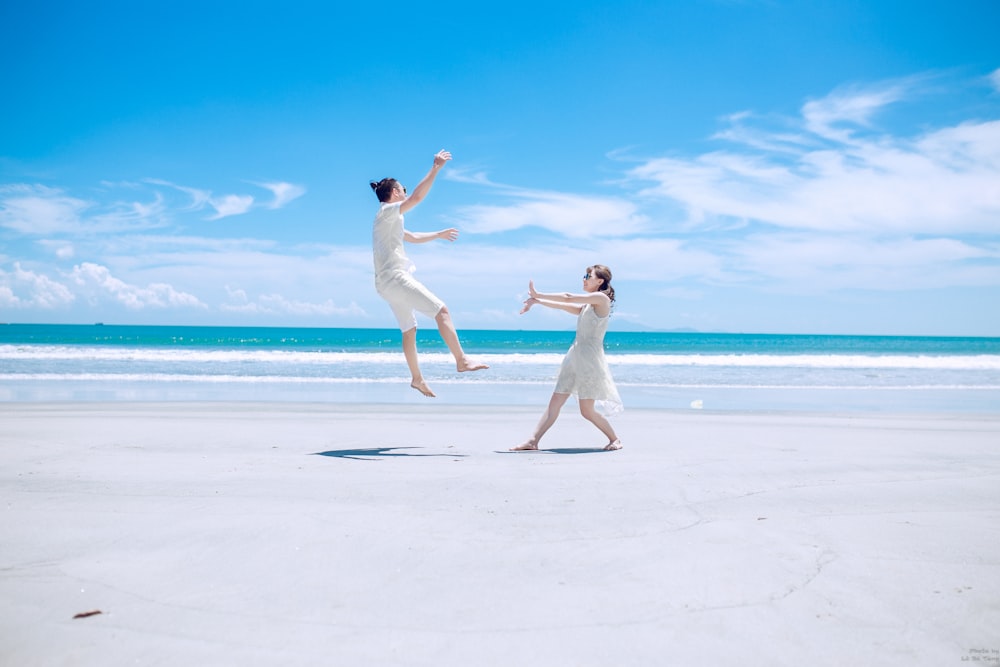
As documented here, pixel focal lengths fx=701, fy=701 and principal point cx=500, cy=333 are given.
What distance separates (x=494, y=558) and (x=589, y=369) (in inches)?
147

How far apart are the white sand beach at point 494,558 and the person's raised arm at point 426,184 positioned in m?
2.12

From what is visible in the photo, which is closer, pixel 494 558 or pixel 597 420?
pixel 494 558

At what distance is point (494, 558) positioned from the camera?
117 inches

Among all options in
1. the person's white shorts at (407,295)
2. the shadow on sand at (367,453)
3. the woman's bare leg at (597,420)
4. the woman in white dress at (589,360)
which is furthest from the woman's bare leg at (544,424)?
the person's white shorts at (407,295)

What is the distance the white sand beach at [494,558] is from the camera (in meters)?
2.23

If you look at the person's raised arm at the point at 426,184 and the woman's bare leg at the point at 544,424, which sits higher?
the person's raised arm at the point at 426,184

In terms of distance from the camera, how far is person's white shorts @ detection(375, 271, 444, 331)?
6086 mm

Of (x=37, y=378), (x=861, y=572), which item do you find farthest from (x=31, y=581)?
(x=37, y=378)

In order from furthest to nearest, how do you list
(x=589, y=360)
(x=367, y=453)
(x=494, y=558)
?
(x=589, y=360) < (x=367, y=453) < (x=494, y=558)

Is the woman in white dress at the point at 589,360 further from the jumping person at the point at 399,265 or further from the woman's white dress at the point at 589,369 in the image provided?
the jumping person at the point at 399,265

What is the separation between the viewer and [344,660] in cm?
212

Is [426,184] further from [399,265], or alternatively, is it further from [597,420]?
[597,420]

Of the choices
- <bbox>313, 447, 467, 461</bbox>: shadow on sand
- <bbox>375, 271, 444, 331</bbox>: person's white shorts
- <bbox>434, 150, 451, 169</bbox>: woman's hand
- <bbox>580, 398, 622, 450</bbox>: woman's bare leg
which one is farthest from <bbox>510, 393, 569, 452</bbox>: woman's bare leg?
<bbox>434, 150, 451, 169</bbox>: woman's hand

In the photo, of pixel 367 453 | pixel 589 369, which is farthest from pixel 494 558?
pixel 589 369
